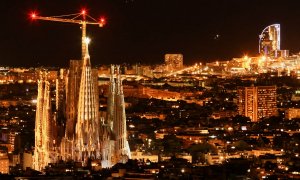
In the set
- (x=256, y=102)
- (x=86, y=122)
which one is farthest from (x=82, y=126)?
(x=256, y=102)

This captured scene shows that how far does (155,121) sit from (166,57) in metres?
35.3

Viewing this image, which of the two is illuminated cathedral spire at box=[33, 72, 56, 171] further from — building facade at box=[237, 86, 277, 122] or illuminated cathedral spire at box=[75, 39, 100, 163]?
building facade at box=[237, 86, 277, 122]

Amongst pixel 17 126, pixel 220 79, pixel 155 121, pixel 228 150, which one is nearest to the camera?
pixel 228 150

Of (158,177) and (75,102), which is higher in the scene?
(75,102)

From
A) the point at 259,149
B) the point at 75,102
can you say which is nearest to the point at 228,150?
the point at 259,149

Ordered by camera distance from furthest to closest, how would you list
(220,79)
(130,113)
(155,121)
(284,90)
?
1. (220,79)
2. (284,90)
3. (130,113)
4. (155,121)

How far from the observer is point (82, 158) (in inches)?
660

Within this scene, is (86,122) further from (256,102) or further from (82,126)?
(256,102)

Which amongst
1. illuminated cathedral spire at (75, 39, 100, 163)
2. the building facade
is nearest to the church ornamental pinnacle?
illuminated cathedral spire at (75, 39, 100, 163)

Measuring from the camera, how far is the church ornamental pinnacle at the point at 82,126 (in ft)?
54.4

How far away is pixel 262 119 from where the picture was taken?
35219 mm

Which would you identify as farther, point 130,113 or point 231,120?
point 130,113

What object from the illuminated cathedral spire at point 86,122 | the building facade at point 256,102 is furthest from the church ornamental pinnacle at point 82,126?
the building facade at point 256,102

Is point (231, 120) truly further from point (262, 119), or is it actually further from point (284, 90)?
point (284, 90)
